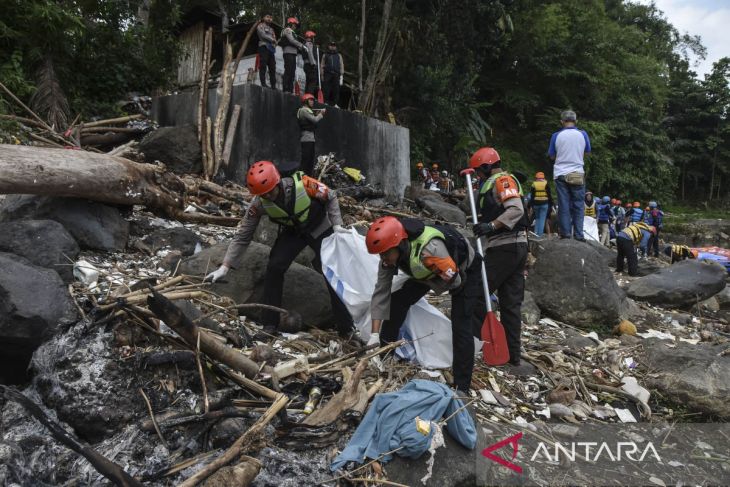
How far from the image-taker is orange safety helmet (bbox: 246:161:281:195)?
4055 millimetres

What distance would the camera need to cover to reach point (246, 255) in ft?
15.9

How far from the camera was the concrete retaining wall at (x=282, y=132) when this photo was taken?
9.26 m

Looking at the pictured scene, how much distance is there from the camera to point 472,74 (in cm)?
1697

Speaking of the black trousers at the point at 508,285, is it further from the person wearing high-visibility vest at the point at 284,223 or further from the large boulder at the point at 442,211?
the large boulder at the point at 442,211

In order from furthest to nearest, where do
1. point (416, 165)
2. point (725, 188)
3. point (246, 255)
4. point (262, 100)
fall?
point (725, 188) < point (416, 165) < point (262, 100) < point (246, 255)

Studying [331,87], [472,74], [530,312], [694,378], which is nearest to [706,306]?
[530,312]

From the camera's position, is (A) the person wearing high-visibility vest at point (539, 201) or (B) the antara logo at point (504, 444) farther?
(A) the person wearing high-visibility vest at point (539, 201)

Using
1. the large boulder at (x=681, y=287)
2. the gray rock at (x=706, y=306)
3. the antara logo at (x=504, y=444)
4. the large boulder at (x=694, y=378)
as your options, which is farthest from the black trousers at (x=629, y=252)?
the antara logo at (x=504, y=444)

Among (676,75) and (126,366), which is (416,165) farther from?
(676,75)

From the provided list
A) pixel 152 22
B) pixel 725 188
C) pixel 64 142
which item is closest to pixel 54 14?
pixel 64 142

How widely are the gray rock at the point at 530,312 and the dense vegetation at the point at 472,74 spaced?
28.5 ft

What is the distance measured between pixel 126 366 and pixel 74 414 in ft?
1.13

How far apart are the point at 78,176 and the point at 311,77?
7.33m

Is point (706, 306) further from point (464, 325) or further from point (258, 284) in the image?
point (258, 284)
